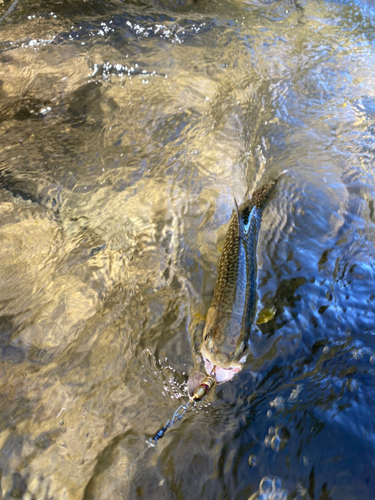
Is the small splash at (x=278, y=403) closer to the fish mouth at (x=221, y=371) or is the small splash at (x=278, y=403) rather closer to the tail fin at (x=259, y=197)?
the fish mouth at (x=221, y=371)

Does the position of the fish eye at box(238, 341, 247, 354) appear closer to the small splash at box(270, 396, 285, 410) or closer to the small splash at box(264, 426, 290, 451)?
the small splash at box(270, 396, 285, 410)

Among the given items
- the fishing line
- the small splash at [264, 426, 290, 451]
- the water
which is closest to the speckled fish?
the fishing line

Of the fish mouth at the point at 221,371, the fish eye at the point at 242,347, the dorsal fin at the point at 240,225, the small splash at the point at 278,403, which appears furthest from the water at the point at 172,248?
the dorsal fin at the point at 240,225

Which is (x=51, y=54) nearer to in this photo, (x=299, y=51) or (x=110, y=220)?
(x=110, y=220)

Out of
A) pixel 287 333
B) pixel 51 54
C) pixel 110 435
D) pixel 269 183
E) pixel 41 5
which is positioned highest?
pixel 41 5

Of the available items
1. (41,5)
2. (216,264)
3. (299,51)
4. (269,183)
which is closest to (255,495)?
(216,264)

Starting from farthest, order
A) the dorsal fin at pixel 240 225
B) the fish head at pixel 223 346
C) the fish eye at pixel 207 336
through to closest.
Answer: the dorsal fin at pixel 240 225, the fish eye at pixel 207 336, the fish head at pixel 223 346

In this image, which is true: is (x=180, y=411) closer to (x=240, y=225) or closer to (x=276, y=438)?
(x=276, y=438)
